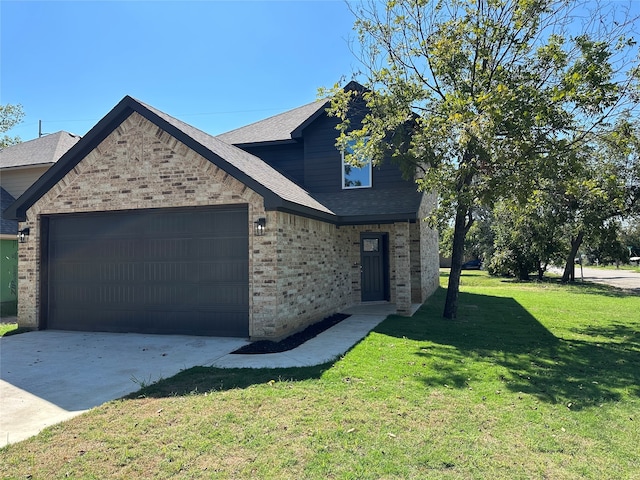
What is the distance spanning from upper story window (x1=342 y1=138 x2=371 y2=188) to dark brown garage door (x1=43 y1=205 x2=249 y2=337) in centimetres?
531

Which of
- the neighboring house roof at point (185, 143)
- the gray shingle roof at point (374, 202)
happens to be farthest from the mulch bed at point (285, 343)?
the gray shingle roof at point (374, 202)

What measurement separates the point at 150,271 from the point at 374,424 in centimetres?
690

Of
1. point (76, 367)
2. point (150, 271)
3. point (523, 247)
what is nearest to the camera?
point (76, 367)

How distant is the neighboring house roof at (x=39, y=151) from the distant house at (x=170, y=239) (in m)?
7.17

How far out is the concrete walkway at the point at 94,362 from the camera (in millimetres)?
4855

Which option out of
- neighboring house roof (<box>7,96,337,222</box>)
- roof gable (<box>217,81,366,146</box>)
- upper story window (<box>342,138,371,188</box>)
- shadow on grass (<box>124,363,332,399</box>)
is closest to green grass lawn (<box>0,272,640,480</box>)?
shadow on grass (<box>124,363,332,399</box>)

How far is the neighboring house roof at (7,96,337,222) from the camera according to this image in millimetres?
8227

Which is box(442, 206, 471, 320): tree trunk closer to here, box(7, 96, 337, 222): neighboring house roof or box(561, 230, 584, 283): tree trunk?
box(7, 96, 337, 222): neighboring house roof

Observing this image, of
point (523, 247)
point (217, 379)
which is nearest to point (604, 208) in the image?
point (523, 247)

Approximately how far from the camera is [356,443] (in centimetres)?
384

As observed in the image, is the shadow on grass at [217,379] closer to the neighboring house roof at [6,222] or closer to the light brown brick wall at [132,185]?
the light brown brick wall at [132,185]

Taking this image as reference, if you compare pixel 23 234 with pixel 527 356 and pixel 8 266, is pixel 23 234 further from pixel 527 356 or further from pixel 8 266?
pixel 527 356

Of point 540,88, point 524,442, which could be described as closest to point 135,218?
point 524,442

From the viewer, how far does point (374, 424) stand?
4.25 metres
